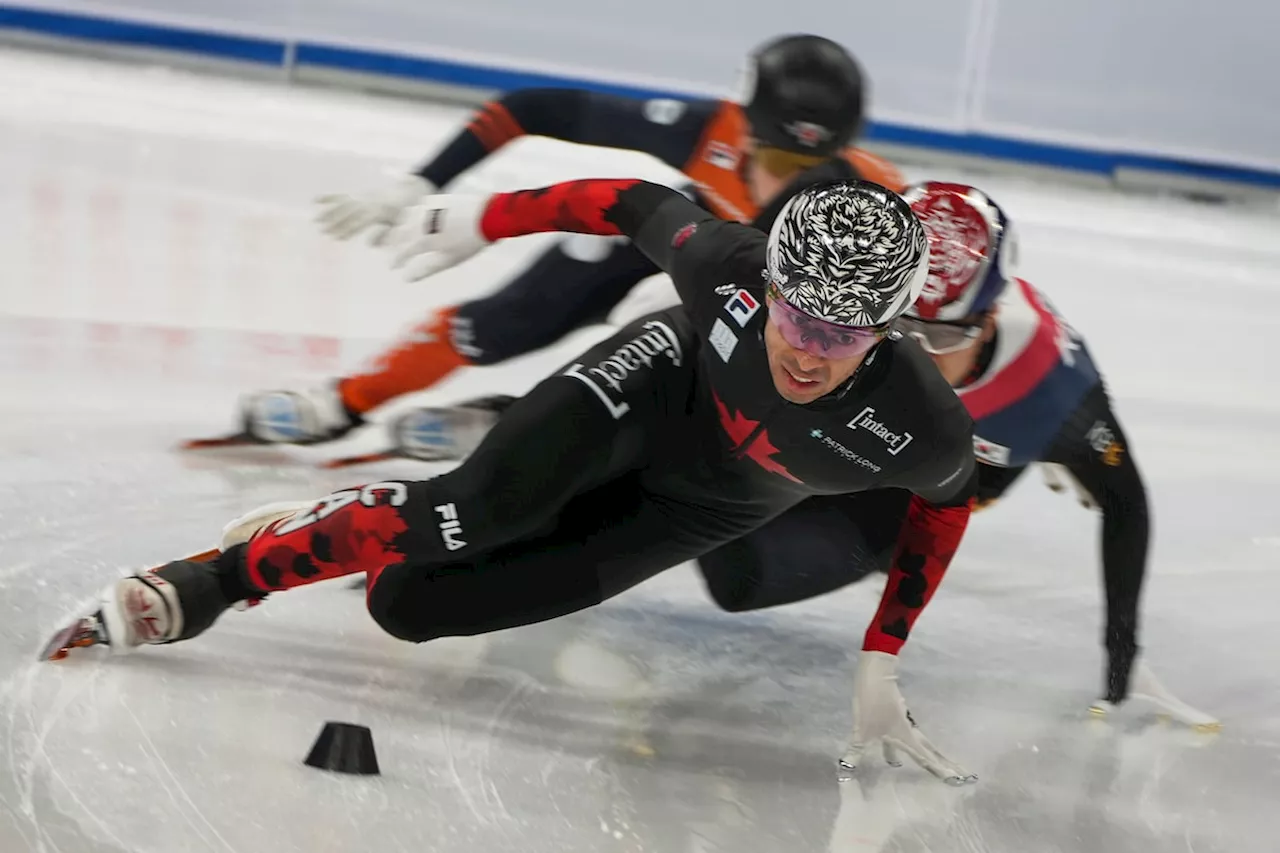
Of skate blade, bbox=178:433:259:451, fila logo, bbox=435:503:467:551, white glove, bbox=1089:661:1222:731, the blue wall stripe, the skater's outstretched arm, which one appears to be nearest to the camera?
fila logo, bbox=435:503:467:551

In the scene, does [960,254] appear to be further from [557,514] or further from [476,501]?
[476,501]

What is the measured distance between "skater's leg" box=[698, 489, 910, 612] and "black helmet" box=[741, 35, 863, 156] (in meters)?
0.74

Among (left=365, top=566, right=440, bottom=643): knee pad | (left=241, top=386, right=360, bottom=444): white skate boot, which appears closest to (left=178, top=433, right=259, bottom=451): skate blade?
(left=241, top=386, right=360, bottom=444): white skate boot

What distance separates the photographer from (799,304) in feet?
6.87

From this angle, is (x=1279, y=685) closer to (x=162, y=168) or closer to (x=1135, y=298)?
(x=1135, y=298)

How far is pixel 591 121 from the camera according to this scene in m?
3.26

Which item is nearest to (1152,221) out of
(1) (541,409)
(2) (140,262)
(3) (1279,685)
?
(3) (1279,685)

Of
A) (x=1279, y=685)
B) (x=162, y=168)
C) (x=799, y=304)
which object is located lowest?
(x=1279, y=685)

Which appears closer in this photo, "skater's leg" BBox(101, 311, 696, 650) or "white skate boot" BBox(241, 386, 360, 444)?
"skater's leg" BBox(101, 311, 696, 650)

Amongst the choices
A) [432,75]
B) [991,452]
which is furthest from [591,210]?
[432,75]

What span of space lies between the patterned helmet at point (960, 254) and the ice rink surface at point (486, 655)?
2.64ft

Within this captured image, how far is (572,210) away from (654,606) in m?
0.91

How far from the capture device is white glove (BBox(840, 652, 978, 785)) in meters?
2.45

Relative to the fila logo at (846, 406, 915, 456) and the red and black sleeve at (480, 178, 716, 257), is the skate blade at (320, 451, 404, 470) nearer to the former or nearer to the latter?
the red and black sleeve at (480, 178, 716, 257)
